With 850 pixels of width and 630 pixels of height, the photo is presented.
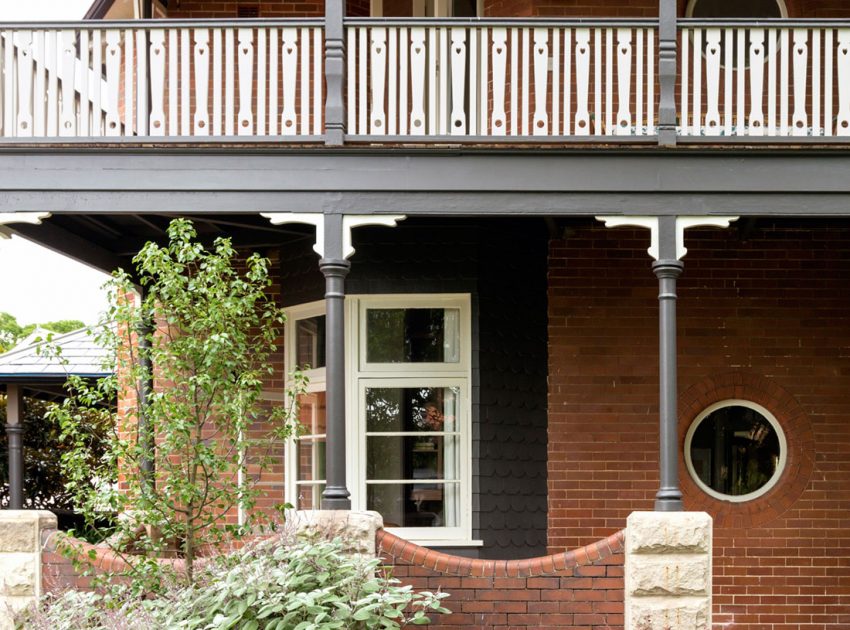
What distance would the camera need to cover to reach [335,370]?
27.2 ft

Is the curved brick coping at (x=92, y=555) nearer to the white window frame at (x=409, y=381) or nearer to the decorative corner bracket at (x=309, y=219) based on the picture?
the white window frame at (x=409, y=381)

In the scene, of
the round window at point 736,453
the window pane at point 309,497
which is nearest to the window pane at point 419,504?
the window pane at point 309,497

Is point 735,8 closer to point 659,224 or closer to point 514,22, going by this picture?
point 514,22

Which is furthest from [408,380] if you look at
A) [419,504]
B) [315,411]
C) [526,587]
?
[526,587]

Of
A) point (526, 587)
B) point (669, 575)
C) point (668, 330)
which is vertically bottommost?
point (526, 587)

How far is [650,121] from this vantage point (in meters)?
8.45

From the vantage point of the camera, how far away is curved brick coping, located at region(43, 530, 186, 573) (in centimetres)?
778

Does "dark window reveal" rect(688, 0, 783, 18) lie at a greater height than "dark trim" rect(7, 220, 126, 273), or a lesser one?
greater

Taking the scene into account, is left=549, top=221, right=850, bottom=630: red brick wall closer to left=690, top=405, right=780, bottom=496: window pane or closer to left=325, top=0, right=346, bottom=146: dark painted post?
left=690, top=405, right=780, bottom=496: window pane

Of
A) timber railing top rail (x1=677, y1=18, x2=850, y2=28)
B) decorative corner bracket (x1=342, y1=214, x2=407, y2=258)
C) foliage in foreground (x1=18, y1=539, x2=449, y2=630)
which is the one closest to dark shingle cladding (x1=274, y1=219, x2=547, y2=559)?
decorative corner bracket (x1=342, y1=214, x2=407, y2=258)

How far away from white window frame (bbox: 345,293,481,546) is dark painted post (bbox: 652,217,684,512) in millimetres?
2061

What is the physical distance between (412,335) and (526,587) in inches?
110

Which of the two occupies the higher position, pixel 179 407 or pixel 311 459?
pixel 179 407

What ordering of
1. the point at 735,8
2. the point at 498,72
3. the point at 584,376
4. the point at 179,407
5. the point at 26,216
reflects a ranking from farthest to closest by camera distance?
the point at 735,8, the point at 584,376, the point at 498,72, the point at 26,216, the point at 179,407
